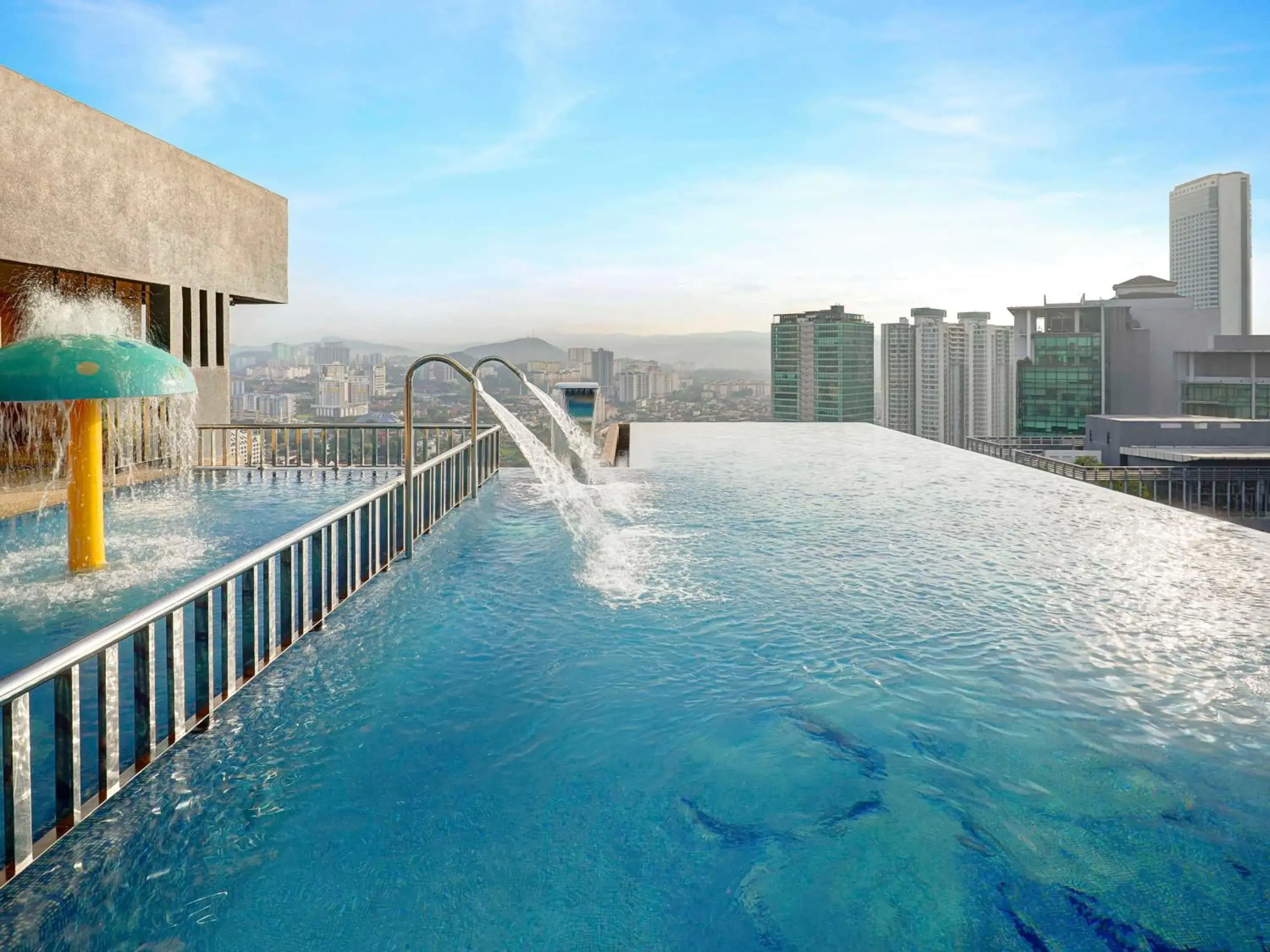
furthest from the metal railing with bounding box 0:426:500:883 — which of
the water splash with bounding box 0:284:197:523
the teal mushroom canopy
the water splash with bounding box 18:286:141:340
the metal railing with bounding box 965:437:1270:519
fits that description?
the metal railing with bounding box 965:437:1270:519

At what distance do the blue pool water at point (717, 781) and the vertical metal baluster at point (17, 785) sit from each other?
5.1 inches

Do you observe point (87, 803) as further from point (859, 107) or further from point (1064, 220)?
point (1064, 220)

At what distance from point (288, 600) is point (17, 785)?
1.78 m

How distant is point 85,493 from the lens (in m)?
5.89

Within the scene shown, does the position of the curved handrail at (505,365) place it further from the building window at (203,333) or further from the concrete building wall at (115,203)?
the building window at (203,333)

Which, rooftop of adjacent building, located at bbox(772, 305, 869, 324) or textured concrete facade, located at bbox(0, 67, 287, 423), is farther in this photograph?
rooftop of adjacent building, located at bbox(772, 305, 869, 324)

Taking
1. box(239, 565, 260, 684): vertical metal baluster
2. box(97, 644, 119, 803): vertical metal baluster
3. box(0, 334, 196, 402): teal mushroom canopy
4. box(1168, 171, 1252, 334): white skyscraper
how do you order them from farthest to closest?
1. box(1168, 171, 1252, 334): white skyscraper
2. box(0, 334, 196, 402): teal mushroom canopy
3. box(239, 565, 260, 684): vertical metal baluster
4. box(97, 644, 119, 803): vertical metal baluster

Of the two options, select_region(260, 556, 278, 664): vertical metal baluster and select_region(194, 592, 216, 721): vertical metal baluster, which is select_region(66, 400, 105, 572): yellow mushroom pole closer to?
select_region(260, 556, 278, 664): vertical metal baluster

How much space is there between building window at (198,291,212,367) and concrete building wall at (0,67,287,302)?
0.89 ft

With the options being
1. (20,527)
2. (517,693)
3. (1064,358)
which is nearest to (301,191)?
(20,527)

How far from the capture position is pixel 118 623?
2367 millimetres

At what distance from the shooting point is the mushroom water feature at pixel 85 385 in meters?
5.45

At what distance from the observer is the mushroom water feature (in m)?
5.45

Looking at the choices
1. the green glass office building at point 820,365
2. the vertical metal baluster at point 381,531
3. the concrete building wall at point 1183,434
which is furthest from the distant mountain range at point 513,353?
the green glass office building at point 820,365
